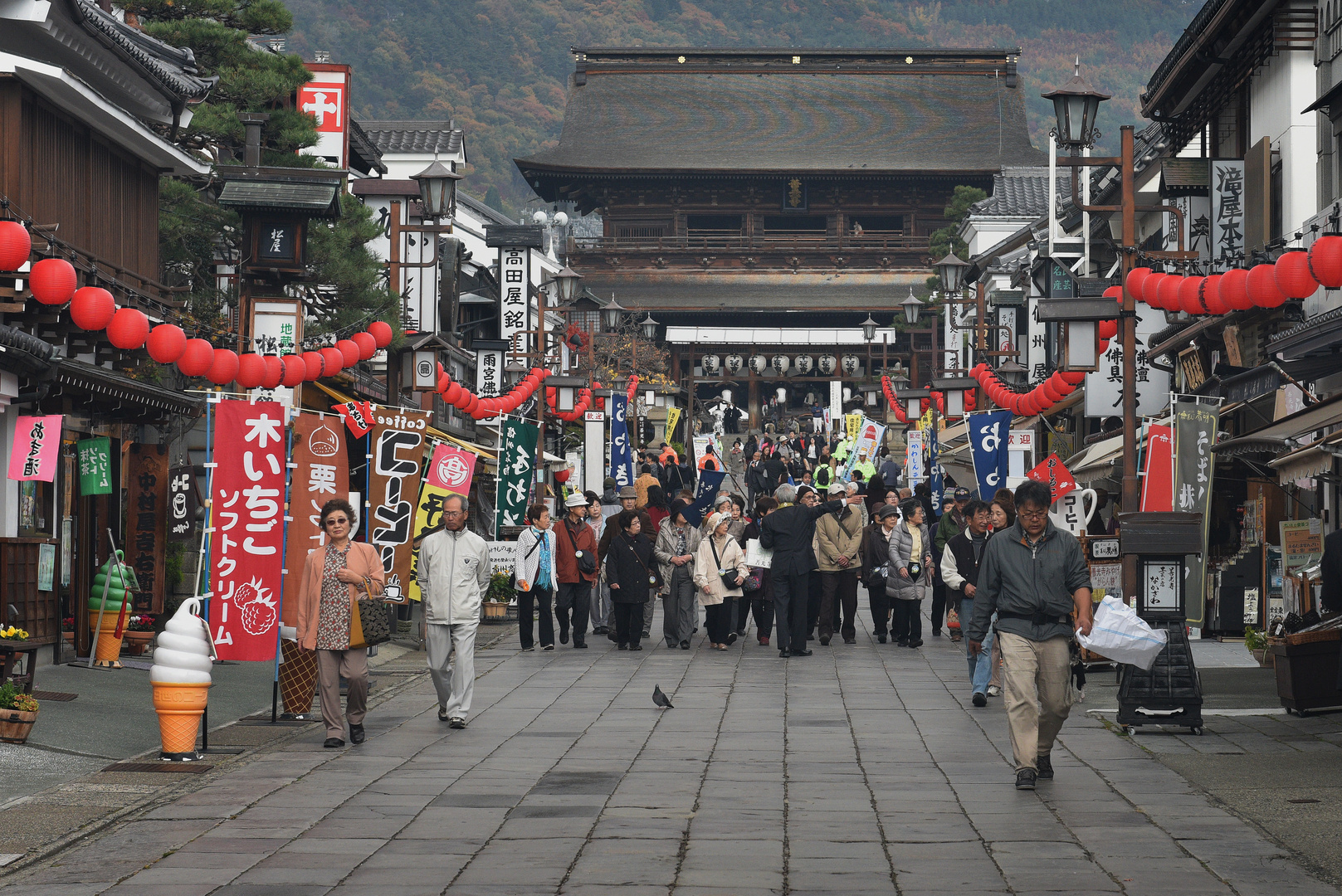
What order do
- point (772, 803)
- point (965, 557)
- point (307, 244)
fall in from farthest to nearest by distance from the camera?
1. point (307, 244)
2. point (965, 557)
3. point (772, 803)

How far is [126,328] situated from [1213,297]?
8.24m

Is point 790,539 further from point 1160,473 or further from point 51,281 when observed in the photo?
point 51,281

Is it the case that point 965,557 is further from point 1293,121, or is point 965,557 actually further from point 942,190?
point 942,190

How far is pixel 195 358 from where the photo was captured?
12.3 metres

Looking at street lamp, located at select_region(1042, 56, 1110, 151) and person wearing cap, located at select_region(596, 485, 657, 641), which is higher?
street lamp, located at select_region(1042, 56, 1110, 151)

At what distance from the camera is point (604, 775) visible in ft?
28.6

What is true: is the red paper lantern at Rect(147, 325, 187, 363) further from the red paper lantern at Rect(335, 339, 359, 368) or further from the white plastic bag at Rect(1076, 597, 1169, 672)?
the white plastic bag at Rect(1076, 597, 1169, 672)

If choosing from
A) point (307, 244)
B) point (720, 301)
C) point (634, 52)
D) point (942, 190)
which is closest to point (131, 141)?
point (307, 244)

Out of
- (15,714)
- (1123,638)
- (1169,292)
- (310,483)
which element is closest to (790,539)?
(1169,292)

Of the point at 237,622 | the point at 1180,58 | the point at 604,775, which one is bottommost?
the point at 604,775

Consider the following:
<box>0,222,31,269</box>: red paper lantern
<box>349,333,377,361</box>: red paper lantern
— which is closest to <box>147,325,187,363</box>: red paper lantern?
<box>0,222,31,269</box>: red paper lantern

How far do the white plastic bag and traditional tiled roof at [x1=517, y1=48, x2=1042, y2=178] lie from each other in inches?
1813

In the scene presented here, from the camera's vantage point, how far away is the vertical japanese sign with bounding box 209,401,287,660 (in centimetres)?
1038

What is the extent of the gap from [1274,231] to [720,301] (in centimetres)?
3634
